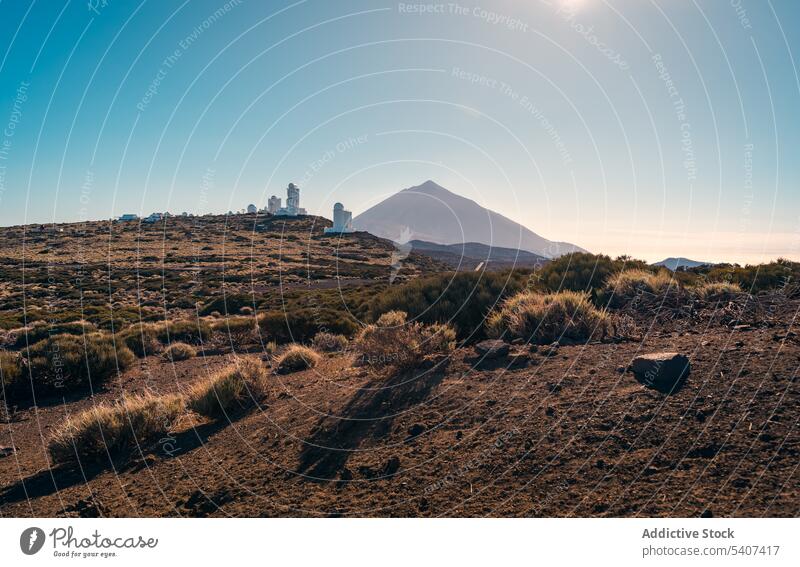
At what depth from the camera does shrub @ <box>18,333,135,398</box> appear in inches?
478

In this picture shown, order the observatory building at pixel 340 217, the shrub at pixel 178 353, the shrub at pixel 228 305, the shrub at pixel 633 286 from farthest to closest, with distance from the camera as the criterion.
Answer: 1. the observatory building at pixel 340 217
2. the shrub at pixel 228 305
3. the shrub at pixel 178 353
4. the shrub at pixel 633 286

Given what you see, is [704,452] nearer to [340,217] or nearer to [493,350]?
[493,350]

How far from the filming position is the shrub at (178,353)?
642 inches

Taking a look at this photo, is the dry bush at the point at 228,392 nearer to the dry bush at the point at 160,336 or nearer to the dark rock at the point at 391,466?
the dark rock at the point at 391,466

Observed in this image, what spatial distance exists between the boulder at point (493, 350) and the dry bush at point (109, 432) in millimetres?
5649

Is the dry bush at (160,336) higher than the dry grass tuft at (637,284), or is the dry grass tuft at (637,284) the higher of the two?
the dry grass tuft at (637,284)

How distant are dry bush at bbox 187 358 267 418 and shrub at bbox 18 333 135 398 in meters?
5.70

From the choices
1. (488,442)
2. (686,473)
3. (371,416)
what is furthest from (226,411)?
(686,473)

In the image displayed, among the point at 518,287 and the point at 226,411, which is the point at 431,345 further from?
the point at 518,287

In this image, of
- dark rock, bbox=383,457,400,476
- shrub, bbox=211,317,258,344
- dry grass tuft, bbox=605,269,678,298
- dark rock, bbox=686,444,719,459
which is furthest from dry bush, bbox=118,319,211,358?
dark rock, bbox=686,444,719,459

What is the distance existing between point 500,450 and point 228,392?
18.0 feet

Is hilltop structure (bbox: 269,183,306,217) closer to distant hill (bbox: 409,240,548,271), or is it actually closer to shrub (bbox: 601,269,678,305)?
distant hill (bbox: 409,240,548,271)

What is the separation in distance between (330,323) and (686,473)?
15.7 metres

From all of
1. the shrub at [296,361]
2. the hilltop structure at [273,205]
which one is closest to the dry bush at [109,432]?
the shrub at [296,361]
